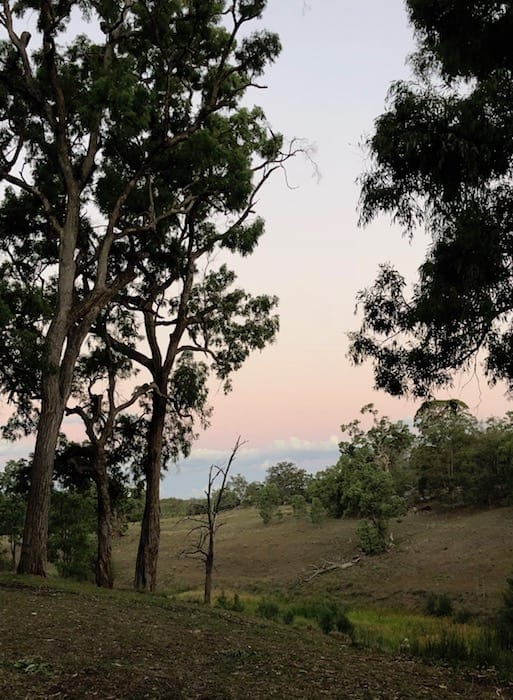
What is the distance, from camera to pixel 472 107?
810 cm

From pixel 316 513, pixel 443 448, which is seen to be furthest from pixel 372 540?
pixel 443 448

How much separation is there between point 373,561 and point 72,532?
1812 cm

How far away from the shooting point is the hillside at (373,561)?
2839cm

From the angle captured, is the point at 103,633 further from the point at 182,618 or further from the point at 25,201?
the point at 25,201

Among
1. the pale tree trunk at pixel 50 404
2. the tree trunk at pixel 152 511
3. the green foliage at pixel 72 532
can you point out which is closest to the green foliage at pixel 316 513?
the green foliage at pixel 72 532

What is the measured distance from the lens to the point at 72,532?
25.9 metres

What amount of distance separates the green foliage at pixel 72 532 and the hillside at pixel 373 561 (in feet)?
15.6

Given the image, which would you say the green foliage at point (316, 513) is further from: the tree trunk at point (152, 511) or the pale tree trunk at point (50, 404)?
the pale tree trunk at point (50, 404)

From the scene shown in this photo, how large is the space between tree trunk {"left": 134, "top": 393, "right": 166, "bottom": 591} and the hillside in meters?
3.88

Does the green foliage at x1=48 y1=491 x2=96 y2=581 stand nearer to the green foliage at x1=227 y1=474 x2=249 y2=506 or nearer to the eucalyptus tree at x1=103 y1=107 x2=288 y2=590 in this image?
the eucalyptus tree at x1=103 y1=107 x2=288 y2=590

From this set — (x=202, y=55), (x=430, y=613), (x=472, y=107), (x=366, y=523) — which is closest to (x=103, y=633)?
(x=472, y=107)

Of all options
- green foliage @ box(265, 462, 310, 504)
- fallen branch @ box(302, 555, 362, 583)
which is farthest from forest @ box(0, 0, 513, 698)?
green foliage @ box(265, 462, 310, 504)

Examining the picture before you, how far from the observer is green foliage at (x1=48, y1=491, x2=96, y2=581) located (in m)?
25.8

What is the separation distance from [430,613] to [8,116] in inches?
905
